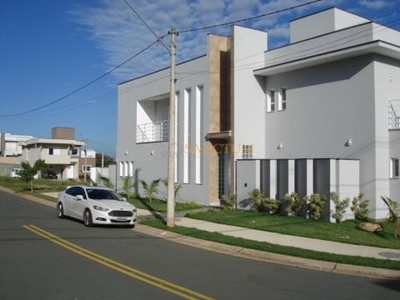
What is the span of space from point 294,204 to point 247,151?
17.0 ft

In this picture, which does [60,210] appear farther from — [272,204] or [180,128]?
Answer: [180,128]

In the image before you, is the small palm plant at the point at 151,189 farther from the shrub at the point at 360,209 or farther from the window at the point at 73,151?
the window at the point at 73,151

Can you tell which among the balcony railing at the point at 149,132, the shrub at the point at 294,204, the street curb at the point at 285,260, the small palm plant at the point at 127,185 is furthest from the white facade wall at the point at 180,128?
the street curb at the point at 285,260

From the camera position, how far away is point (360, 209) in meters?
19.4

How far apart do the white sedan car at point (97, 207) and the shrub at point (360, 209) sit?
→ 850 centimetres

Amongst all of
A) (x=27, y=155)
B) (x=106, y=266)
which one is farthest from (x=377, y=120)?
(x=27, y=155)

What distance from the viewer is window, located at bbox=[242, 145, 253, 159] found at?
2419 cm

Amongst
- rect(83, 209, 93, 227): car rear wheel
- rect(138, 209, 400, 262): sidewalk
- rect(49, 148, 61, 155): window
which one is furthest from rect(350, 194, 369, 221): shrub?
rect(49, 148, 61, 155): window

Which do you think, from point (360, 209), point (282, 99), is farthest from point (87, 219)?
point (282, 99)

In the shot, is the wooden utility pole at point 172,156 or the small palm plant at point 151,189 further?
the small palm plant at point 151,189

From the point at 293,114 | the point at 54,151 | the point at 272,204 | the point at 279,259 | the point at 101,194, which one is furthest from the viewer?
the point at 54,151

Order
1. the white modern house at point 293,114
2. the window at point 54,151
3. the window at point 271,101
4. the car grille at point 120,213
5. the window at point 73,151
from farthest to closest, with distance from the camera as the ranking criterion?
the window at point 73,151, the window at point 54,151, the window at point 271,101, the white modern house at point 293,114, the car grille at point 120,213

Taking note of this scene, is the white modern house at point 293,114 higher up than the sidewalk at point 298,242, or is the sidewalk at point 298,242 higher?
the white modern house at point 293,114

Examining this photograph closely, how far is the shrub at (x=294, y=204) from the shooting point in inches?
781
